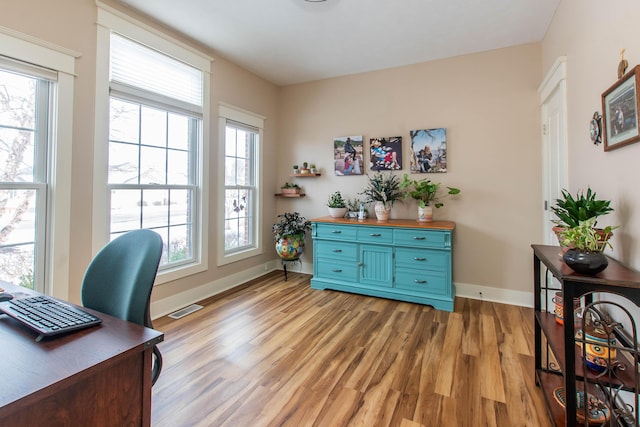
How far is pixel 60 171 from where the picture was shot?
7.13 feet

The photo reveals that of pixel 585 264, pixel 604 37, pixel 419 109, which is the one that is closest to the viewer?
pixel 585 264

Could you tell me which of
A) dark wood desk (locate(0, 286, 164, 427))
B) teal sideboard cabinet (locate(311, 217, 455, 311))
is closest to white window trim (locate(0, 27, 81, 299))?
dark wood desk (locate(0, 286, 164, 427))

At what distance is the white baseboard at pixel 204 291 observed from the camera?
2889mm

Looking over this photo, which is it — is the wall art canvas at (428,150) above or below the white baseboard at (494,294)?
above

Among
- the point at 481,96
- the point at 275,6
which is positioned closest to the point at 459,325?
the point at 481,96

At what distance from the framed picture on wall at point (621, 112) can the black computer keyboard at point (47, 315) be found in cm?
236

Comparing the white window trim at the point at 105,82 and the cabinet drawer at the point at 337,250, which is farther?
the cabinet drawer at the point at 337,250

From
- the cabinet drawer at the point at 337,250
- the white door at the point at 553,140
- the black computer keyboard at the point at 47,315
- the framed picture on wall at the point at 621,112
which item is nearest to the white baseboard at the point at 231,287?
the white door at the point at 553,140

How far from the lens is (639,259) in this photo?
135 centimetres

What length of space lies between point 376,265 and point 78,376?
2969mm

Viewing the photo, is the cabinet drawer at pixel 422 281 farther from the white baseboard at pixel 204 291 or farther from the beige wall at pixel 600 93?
the white baseboard at pixel 204 291

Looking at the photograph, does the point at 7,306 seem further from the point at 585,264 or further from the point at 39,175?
the point at 585,264

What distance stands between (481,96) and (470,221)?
4.68 ft

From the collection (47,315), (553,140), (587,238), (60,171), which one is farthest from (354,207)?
(47,315)
